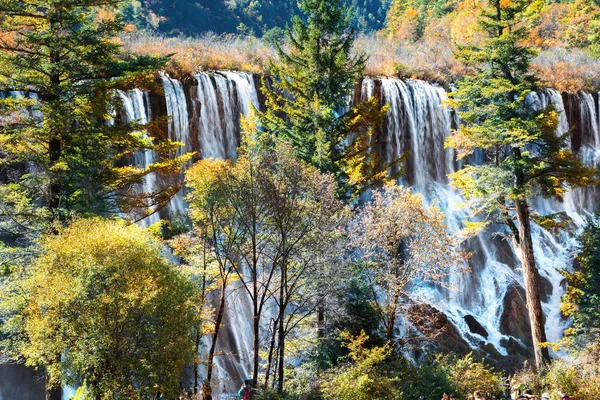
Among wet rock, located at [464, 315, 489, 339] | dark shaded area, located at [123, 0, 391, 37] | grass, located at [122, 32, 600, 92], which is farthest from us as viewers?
dark shaded area, located at [123, 0, 391, 37]

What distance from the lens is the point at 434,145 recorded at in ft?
111

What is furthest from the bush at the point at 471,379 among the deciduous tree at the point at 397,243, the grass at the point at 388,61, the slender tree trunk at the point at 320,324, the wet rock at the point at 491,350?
the grass at the point at 388,61

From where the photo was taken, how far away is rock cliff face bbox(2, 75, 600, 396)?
80.9 ft

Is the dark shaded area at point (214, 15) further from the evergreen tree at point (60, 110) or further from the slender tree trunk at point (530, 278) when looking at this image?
the slender tree trunk at point (530, 278)

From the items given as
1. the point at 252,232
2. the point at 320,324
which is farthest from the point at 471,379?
the point at 252,232

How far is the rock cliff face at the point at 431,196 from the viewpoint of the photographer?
24.7m

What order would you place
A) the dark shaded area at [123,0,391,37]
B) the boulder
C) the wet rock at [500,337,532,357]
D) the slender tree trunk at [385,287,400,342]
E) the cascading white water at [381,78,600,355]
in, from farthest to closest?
the dark shaded area at [123,0,391,37] → the cascading white water at [381,78,600,355] → the boulder → the wet rock at [500,337,532,357] → the slender tree trunk at [385,287,400,342]

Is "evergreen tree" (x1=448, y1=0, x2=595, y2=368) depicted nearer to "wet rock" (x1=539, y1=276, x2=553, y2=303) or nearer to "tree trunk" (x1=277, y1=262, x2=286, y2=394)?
"tree trunk" (x1=277, y1=262, x2=286, y2=394)

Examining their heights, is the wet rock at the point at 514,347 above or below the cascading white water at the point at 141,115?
below

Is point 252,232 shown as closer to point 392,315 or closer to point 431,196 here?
point 392,315

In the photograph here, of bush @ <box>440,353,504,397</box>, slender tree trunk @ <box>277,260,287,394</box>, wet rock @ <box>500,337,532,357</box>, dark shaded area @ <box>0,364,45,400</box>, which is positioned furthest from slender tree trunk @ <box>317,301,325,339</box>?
wet rock @ <box>500,337,532,357</box>

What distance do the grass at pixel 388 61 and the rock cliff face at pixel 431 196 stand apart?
4.55 feet

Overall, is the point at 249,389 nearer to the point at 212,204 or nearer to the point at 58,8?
the point at 212,204

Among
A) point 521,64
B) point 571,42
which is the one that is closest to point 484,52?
point 521,64
